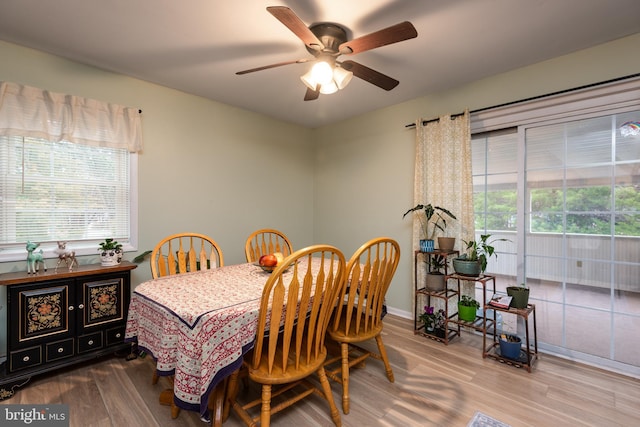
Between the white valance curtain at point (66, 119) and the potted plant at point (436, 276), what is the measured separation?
10.2ft

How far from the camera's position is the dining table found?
1238mm

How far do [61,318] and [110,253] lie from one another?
0.55m

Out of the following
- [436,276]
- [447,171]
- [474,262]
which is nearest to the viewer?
[474,262]

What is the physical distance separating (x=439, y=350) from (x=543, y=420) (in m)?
0.90

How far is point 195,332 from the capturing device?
1239 mm

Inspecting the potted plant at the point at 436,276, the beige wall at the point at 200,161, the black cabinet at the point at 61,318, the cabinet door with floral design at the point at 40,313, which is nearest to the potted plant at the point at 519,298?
the potted plant at the point at 436,276

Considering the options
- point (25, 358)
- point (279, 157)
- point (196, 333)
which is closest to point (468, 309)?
point (196, 333)

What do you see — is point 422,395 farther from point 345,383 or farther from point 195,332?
point 195,332

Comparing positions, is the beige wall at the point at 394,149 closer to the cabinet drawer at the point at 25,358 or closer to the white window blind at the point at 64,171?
the white window blind at the point at 64,171

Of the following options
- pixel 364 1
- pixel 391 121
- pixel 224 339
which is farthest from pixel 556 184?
pixel 224 339

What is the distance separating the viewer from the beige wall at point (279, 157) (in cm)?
236

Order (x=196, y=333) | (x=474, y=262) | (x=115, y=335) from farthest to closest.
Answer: (x=474, y=262) < (x=115, y=335) < (x=196, y=333)

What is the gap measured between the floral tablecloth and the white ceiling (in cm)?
176

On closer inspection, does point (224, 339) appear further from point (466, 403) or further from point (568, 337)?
point (568, 337)
